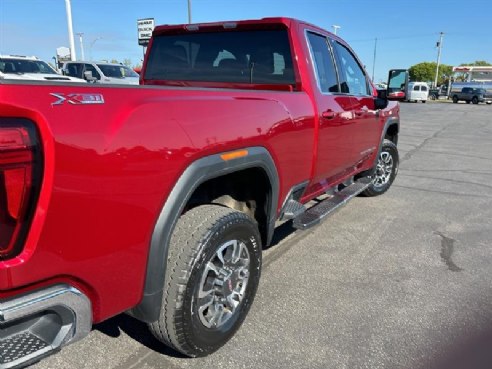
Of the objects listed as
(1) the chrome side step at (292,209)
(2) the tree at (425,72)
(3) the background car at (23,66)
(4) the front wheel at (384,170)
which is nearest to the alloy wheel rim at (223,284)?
(1) the chrome side step at (292,209)

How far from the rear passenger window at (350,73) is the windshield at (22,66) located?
14569mm

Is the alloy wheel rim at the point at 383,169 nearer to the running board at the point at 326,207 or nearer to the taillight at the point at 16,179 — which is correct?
the running board at the point at 326,207

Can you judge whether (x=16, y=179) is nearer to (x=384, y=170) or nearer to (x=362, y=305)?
(x=362, y=305)

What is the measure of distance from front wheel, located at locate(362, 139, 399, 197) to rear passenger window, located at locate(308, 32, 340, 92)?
207 cm

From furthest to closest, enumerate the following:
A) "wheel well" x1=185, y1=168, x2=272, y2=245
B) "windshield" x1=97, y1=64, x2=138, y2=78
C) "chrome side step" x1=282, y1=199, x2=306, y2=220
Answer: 1. "windshield" x1=97, y1=64, x2=138, y2=78
2. "chrome side step" x1=282, y1=199, x2=306, y2=220
3. "wheel well" x1=185, y1=168, x2=272, y2=245

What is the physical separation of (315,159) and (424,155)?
7.25 metres

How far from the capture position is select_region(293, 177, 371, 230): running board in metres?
3.30

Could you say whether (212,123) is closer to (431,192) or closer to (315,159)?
(315,159)

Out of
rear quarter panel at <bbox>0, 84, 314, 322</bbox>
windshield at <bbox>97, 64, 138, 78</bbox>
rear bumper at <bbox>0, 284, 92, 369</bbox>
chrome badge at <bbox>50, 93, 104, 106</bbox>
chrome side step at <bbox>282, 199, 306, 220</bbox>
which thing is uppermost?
windshield at <bbox>97, 64, 138, 78</bbox>

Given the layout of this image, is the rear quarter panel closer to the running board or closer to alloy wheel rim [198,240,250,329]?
alloy wheel rim [198,240,250,329]

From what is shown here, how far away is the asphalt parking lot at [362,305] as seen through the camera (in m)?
2.46

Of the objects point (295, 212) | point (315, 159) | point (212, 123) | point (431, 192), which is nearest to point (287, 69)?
point (315, 159)

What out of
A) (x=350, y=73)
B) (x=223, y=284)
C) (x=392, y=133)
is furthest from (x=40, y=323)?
(x=392, y=133)

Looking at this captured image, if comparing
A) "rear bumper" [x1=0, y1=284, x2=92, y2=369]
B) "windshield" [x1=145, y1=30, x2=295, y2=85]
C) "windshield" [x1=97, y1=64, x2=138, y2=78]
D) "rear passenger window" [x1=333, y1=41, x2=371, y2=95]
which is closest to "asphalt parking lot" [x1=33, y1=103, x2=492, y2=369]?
"rear bumper" [x1=0, y1=284, x2=92, y2=369]
